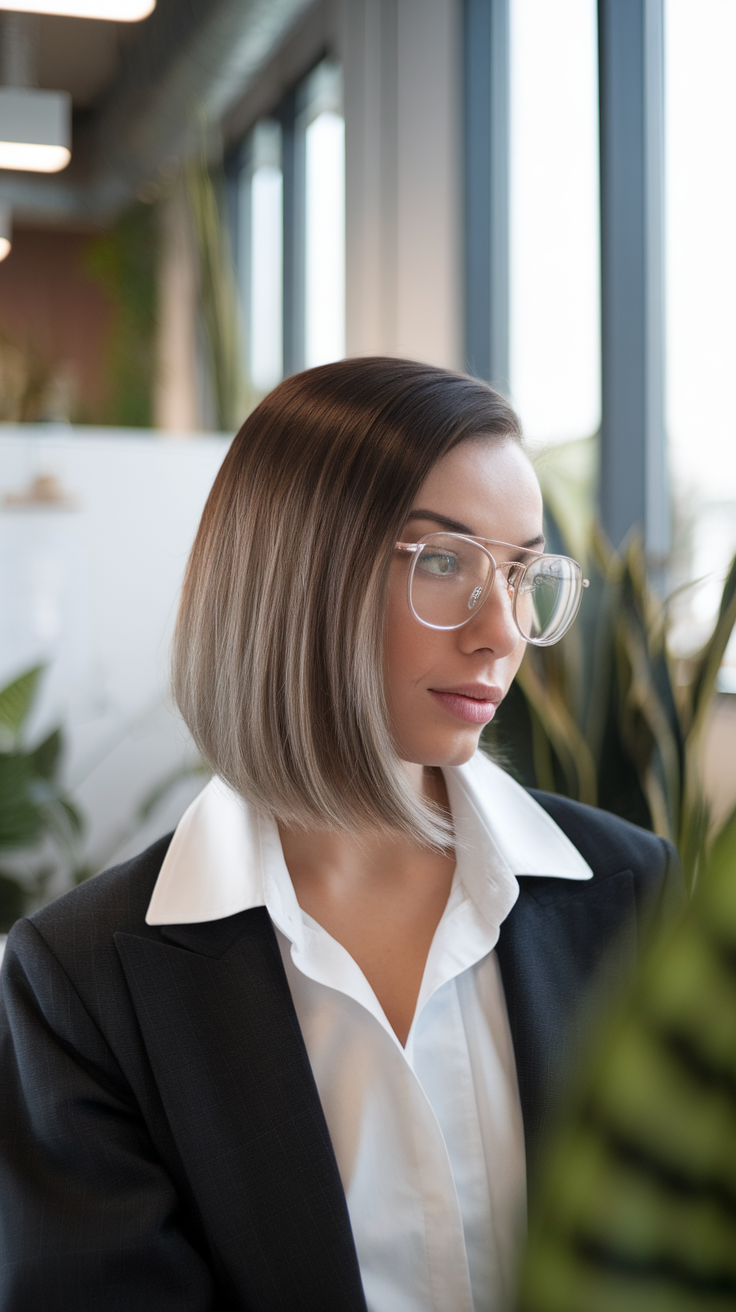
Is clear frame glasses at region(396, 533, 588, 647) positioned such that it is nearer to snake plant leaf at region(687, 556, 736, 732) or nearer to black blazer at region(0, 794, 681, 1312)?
black blazer at region(0, 794, 681, 1312)

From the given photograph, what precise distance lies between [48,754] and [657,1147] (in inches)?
108

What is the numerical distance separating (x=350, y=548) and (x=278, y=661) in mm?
119

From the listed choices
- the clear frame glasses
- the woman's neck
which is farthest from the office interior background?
the woman's neck

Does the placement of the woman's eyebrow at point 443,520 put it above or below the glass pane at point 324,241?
below

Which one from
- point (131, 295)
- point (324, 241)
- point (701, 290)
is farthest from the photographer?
point (131, 295)

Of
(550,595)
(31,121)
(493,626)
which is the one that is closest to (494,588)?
(493,626)

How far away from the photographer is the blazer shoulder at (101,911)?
2.97ft

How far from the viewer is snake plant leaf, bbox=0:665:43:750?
8.71 ft

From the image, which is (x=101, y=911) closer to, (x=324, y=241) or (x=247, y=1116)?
(x=247, y=1116)

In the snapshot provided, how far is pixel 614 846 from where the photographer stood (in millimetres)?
1080

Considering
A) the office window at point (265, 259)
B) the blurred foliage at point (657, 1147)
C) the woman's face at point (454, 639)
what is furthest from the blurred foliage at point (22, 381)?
the blurred foliage at point (657, 1147)

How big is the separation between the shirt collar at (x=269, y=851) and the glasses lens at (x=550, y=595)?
0.56 ft

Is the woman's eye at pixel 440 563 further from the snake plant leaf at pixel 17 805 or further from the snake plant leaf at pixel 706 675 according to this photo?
the snake plant leaf at pixel 17 805

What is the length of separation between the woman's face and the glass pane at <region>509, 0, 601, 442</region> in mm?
2090
